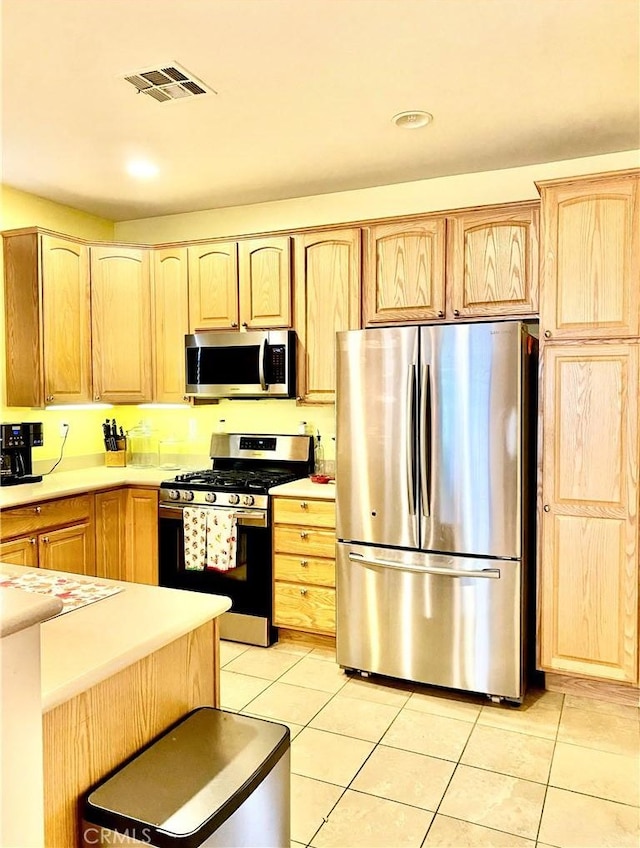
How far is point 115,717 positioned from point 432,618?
1924mm

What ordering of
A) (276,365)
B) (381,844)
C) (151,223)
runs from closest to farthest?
1. (381,844)
2. (276,365)
3. (151,223)

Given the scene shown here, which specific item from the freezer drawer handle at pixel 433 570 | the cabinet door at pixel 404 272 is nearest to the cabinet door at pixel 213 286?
the cabinet door at pixel 404 272

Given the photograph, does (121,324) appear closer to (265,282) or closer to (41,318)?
(41,318)

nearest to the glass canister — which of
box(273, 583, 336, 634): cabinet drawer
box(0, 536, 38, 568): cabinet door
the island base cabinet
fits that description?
box(0, 536, 38, 568): cabinet door

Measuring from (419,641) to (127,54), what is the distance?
9.17 feet

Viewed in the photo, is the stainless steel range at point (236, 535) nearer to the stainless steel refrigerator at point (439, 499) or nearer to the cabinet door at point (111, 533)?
the cabinet door at point (111, 533)

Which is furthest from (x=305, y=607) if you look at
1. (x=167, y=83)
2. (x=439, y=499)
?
(x=167, y=83)

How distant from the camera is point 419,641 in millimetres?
3080

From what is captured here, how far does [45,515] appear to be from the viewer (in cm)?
348

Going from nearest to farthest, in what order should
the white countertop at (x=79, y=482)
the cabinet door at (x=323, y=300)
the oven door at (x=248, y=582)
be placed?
the white countertop at (x=79, y=482) < the oven door at (x=248, y=582) < the cabinet door at (x=323, y=300)

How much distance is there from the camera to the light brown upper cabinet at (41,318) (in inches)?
152

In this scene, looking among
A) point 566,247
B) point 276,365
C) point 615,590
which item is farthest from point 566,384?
point 276,365

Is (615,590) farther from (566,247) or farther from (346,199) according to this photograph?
(346,199)

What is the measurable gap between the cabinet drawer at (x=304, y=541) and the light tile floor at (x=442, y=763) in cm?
61
